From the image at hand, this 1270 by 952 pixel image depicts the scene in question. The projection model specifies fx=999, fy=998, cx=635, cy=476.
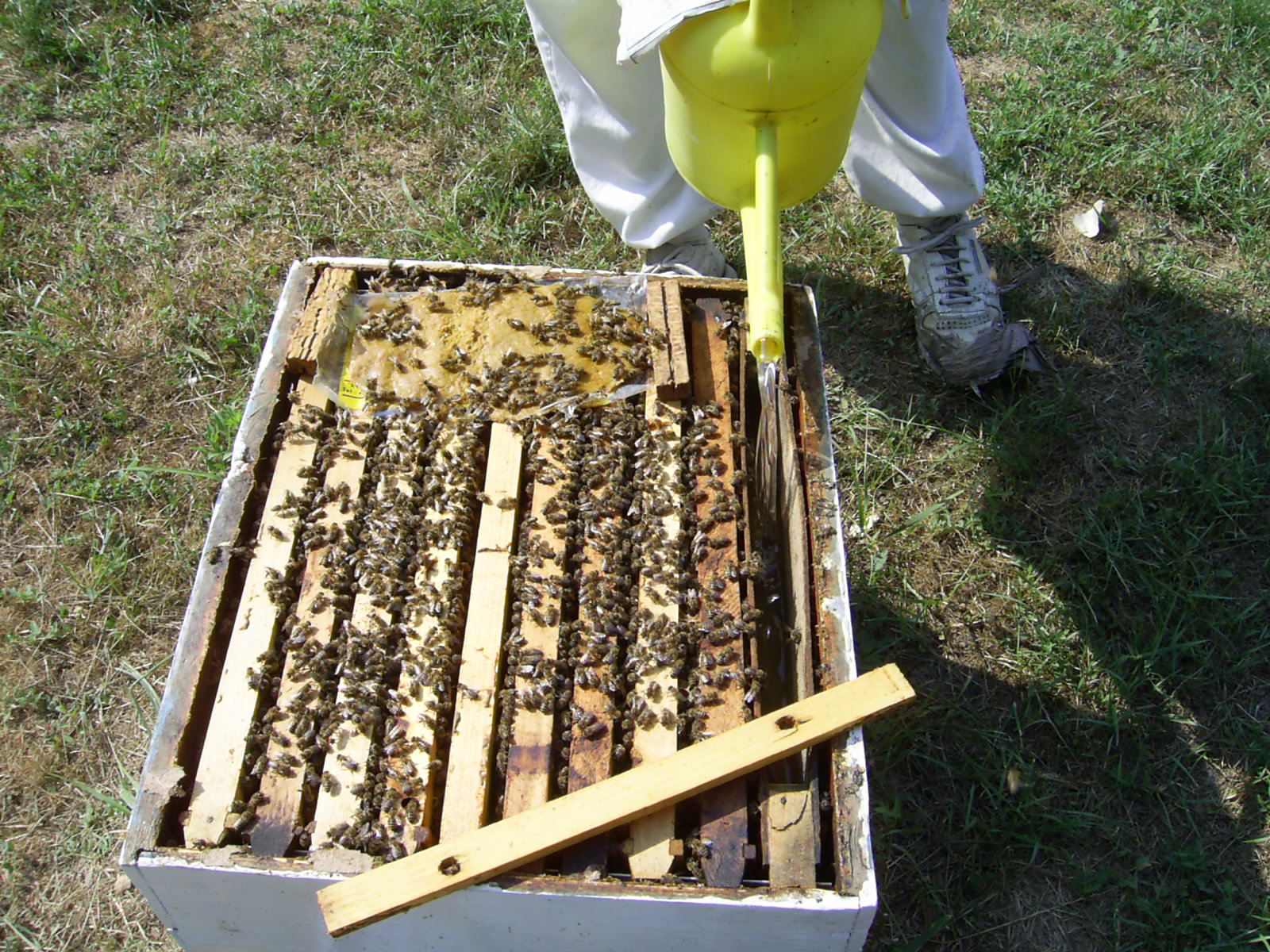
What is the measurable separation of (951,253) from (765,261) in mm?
2100

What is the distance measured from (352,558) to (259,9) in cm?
410

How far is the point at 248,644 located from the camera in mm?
2311

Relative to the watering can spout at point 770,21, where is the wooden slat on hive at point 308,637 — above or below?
below

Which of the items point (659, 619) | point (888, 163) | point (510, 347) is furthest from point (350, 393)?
point (888, 163)

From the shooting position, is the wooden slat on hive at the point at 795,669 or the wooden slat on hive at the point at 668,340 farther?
the wooden slat on hive at the point at 668,340

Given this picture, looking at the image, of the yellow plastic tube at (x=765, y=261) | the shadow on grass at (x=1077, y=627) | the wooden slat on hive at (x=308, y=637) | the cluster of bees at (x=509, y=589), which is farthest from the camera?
the shadow on grass at (x=1077, y=627)

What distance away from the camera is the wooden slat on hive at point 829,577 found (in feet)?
6.51

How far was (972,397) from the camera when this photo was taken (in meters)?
3.86

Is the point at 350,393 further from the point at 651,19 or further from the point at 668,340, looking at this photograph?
the point at 651,19

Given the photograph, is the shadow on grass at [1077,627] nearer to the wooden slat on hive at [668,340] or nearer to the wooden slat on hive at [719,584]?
the wooden slat on hive at [719,584]

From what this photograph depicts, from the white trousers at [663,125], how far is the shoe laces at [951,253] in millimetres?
123

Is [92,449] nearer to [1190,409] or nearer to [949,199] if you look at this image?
[949,199]

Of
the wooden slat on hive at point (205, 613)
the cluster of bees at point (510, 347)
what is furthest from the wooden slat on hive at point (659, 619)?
the wooden slat on hive at point (205, 613)

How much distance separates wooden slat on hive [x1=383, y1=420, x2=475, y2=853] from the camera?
213 centimetres
